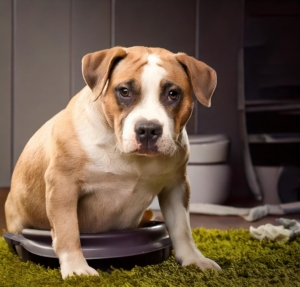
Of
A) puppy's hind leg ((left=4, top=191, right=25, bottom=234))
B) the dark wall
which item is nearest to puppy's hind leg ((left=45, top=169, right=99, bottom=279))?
puppy's hind leg ((left=4, top=191, right=25, bottom=234))

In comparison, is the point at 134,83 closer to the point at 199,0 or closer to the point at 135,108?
the point at 135,108

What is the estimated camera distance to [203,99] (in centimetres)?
172

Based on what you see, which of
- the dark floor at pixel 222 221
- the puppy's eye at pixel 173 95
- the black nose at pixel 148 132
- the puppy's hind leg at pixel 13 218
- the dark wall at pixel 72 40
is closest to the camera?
the black nose at pixel 148 132

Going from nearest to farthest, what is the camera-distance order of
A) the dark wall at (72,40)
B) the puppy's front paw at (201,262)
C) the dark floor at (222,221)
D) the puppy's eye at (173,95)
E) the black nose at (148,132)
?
the black nose at (148,132), the puppy's eye at (173,95), the puppy's front paw at (201,262), the dark floor at (222,221), the dark wall at (72,40)

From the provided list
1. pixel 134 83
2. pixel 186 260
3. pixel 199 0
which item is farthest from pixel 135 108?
pixel 199 0

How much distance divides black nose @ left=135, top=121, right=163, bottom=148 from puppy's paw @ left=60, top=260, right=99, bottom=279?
393 millimetres

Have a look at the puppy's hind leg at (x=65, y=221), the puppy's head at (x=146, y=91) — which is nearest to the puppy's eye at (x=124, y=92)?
the puppy's head at (x=146, y=91)

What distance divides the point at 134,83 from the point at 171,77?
0.12 meters

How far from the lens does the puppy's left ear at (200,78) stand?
172 centimetres

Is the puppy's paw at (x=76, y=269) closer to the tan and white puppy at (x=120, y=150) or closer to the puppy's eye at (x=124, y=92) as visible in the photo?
the tan and white puppy at (x=120, y=150)

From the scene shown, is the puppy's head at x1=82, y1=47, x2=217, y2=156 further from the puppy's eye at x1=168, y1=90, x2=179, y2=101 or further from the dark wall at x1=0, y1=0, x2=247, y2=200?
the dark wall at x1=0, y1=0, x2=247, y2=200

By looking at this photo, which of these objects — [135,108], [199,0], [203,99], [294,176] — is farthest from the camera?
[199,0]

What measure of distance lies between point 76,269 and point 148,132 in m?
0.44

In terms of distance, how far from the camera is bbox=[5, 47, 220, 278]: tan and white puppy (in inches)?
63.5
